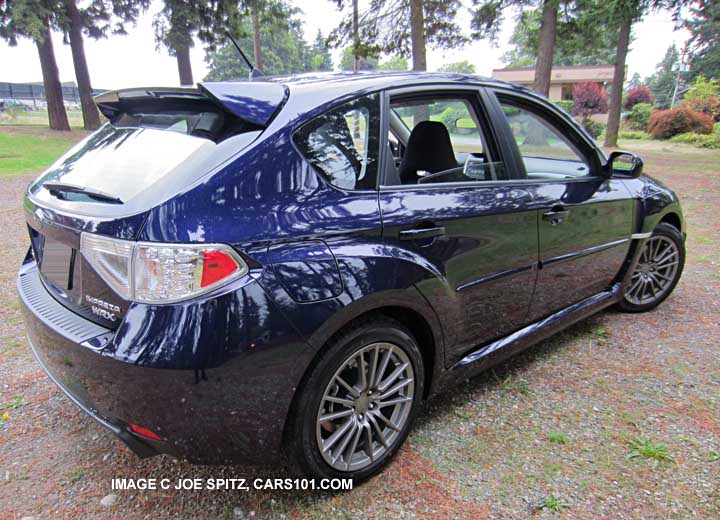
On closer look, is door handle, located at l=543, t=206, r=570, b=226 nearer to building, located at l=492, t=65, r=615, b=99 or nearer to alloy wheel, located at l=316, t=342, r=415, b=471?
alloy wheel, located at l=316, t=342, r=415, b=471

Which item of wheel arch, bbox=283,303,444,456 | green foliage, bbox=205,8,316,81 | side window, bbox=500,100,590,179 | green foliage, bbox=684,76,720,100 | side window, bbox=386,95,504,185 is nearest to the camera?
wheel arch, bbox=283,303,444,456

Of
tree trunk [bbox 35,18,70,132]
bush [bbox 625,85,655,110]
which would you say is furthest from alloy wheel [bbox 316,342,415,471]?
bush [bbox 625,85,655,110]

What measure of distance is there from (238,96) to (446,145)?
4.53ft

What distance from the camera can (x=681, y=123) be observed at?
90.7 feet

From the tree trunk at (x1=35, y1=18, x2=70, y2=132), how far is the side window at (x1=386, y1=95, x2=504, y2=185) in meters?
21.5

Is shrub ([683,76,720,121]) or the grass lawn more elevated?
shrub ([683,76,720,121])

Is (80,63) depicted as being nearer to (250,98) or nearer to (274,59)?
(250,98)

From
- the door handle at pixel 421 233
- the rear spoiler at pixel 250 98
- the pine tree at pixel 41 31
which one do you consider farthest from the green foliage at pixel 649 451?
the pine tree at pixel 41 31

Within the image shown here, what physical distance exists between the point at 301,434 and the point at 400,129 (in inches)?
91.7

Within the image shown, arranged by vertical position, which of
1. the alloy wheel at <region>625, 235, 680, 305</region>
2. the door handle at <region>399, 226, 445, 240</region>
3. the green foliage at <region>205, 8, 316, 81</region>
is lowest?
the alloy wheel at <region>625, 235, 680, 305</region>

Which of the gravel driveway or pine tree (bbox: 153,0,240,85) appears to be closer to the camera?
the gravel driveway

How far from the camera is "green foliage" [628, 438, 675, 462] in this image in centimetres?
233

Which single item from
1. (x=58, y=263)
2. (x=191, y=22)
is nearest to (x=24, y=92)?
(x=191, y=22)

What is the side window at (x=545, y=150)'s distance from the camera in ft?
9.83
